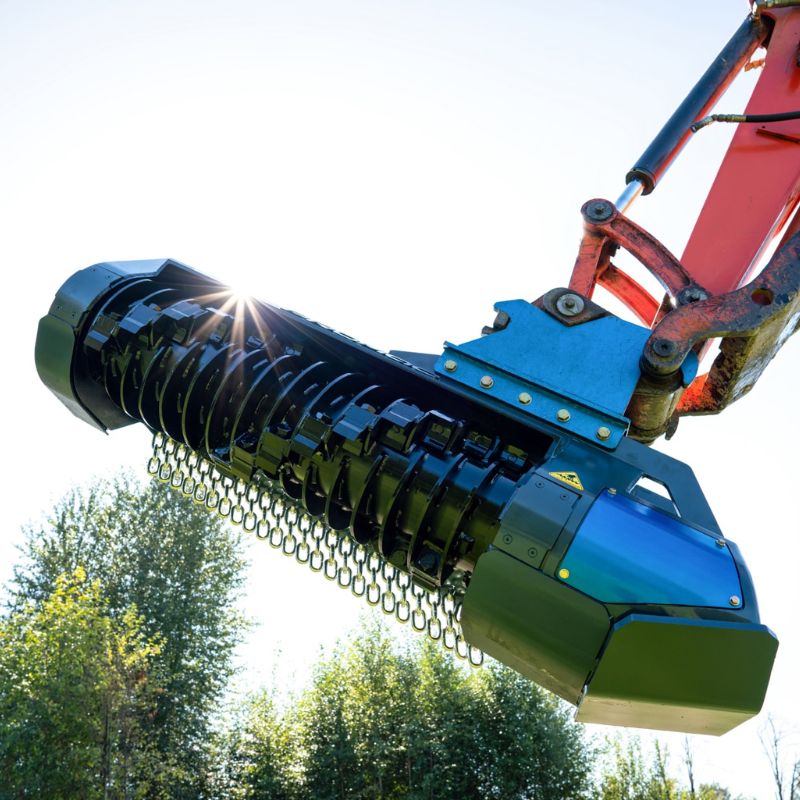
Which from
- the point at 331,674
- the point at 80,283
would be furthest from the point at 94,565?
the point at 80,283

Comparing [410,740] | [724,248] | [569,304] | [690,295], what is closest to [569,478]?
[569,304]

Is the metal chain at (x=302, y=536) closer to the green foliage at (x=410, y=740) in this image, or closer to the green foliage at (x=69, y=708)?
the green foliage at (x=69, y=708)

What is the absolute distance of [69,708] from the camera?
60.5 ft

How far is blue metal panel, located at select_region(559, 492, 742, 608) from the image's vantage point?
9.00 feet

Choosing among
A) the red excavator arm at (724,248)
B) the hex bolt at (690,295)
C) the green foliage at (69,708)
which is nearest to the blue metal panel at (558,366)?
the red excavator arm at (724,248)

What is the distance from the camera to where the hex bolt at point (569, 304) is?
3709 mm

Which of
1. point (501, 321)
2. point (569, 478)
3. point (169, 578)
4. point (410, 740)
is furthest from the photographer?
point (169, 578)

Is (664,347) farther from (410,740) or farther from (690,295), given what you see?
(410,740)

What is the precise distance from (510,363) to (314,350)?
0.93 metres

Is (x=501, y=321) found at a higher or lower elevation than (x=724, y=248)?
lower

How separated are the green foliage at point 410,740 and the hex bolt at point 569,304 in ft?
73.6

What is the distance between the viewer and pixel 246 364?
383 cm

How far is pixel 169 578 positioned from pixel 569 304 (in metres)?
27.4

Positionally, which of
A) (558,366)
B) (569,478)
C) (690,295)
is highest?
(690,295)
